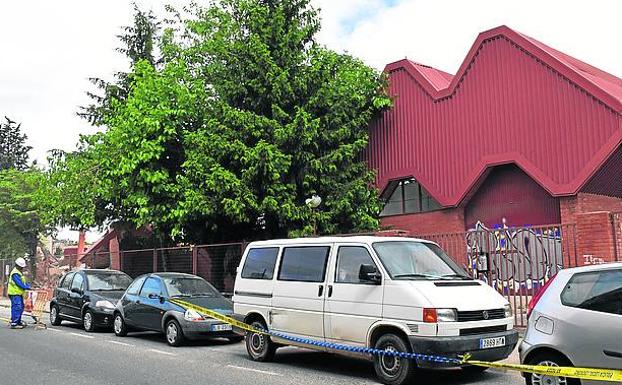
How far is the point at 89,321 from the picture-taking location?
15.2 metres

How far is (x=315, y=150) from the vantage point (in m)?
20.6

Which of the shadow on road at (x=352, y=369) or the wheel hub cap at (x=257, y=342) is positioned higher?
the wheel hub cap at (x=257, y=342)

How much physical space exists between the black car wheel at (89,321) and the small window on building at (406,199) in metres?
11.5

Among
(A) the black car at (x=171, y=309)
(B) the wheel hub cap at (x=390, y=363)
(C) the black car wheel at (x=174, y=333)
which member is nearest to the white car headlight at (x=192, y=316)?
(A) the black car at (x=171, y=309)

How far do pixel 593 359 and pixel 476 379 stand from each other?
2.39 meters

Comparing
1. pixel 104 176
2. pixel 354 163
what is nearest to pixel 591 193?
pixel 354 163

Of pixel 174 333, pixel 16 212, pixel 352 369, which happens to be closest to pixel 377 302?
pixel 352 369

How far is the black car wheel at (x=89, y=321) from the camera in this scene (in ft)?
49.5

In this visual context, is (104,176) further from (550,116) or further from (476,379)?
(476,379)

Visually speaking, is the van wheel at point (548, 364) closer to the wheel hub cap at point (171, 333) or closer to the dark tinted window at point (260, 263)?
the dark tinted window at point (260, 263)

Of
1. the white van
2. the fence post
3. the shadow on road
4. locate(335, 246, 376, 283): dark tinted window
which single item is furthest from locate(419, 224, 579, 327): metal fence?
the fence post

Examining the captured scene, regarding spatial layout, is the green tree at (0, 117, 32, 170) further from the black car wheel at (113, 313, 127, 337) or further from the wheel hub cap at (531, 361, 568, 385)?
the wheel hub cap at (531, 361, 568, 385)

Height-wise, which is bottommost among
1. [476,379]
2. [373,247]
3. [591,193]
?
[476,379]

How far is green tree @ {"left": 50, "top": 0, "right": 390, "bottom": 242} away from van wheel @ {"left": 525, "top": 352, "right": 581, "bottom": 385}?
12.6m
